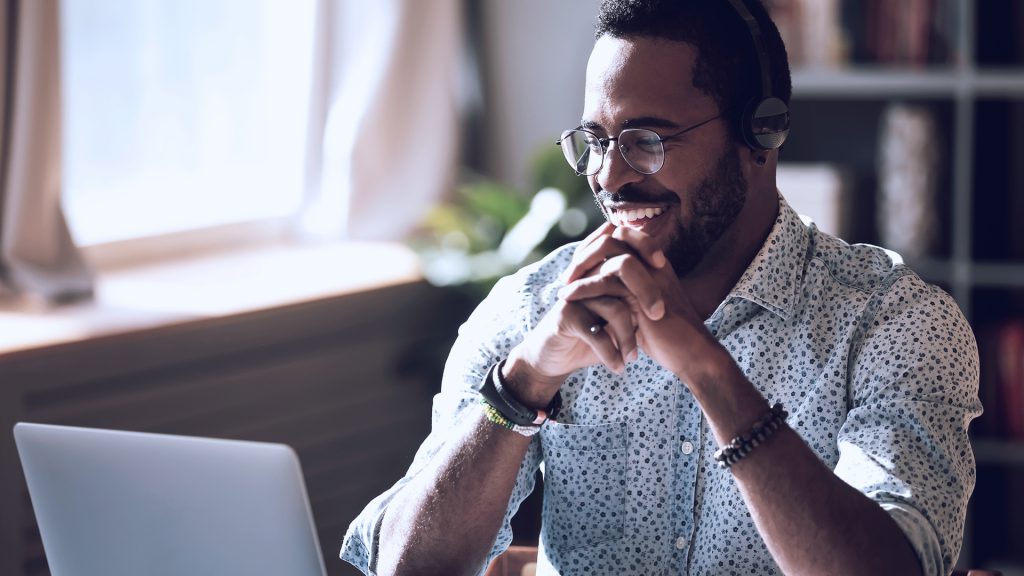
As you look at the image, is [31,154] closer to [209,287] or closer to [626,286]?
[209,287]

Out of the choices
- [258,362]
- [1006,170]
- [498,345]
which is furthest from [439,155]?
[498,345]

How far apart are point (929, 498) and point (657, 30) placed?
592 mm

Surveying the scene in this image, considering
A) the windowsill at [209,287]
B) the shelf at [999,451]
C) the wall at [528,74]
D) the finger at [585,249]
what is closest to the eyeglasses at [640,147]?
the finger at [585,249]

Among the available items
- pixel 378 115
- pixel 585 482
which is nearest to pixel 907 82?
pixel 378 115

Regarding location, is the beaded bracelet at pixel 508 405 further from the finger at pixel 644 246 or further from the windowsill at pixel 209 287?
the windowsill at pixel 209 287

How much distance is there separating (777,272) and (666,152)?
188 millimetres

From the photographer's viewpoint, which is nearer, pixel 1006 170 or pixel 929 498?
pixel 929 498

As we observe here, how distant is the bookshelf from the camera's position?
276 cm

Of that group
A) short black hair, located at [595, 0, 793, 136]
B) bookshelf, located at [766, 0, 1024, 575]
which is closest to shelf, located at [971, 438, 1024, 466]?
bookshelf, located at [766, 0, 1024, 575]

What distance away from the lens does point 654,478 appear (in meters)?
1.42

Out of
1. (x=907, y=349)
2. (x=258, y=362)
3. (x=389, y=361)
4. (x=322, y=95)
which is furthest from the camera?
(x=322, y=95)

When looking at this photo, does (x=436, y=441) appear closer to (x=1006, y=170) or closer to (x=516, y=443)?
(x=516, y=443)

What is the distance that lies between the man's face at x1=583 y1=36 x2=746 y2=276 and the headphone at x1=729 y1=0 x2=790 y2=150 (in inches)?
1.1

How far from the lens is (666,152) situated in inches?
55.1
